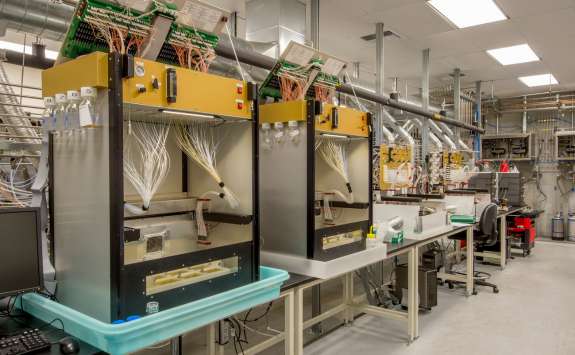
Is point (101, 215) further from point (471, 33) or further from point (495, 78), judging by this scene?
point (495, 78)

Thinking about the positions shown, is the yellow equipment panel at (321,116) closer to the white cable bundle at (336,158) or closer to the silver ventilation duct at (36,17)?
the white cable bundle at (336,158)

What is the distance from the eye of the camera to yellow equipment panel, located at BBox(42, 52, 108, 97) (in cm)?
124

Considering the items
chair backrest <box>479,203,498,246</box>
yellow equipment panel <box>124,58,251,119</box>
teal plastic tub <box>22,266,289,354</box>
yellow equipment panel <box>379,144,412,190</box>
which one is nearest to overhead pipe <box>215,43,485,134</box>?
yellow equipment panel <box>379,144,412,190</box>

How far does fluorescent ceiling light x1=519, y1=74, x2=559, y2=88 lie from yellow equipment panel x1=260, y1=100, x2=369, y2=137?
520 cm

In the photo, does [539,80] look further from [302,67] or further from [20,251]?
[20,251]

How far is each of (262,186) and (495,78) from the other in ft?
18.0

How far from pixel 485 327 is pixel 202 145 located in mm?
2896

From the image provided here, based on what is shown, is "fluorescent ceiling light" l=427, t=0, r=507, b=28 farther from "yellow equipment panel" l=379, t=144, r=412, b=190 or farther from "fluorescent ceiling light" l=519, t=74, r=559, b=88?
"fluorescent ceiling light" l=519, t=74, r=559, b=88

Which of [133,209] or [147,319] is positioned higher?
[133,209]

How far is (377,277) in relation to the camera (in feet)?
14.5

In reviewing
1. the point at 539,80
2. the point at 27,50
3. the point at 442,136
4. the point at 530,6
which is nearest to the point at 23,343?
the point at 27,50

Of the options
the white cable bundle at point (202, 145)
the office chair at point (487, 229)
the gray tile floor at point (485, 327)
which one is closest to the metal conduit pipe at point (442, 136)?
the office chair at point (487, 229)

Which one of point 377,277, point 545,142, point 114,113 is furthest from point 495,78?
point 114,113

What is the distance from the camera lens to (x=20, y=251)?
1418 mm
